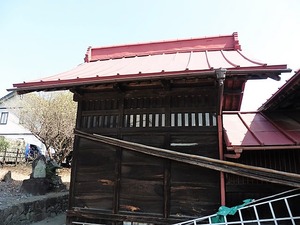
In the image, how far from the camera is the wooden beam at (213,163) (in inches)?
164

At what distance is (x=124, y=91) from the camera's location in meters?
5.82

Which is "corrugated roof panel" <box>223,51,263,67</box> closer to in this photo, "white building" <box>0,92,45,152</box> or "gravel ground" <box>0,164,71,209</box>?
"gravel ground" <box>0,164,71,209</box>

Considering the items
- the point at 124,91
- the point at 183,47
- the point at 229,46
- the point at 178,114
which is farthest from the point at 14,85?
the point at 229,46

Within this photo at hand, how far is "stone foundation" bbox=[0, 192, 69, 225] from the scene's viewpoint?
22.2 feet

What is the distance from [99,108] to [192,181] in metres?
2.87

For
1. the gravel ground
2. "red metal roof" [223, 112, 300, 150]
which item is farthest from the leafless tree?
"red metal roof" [223, 112, 300, 150]

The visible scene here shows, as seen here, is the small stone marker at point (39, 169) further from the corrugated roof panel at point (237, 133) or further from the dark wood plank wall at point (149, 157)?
the corrugated roof panel at point (237, 133)

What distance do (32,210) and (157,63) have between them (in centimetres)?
637

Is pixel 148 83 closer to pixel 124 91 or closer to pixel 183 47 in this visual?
pixel 124 91

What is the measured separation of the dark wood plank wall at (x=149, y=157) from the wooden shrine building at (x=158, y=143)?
0.07 feet

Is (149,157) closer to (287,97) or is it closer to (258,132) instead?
(258,132)

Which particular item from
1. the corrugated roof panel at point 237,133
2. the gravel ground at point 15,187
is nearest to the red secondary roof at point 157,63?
the corrugated roof panel at point 237,133

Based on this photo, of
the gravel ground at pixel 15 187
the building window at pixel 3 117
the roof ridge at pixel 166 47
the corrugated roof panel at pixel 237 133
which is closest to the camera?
the corrugated roof panel at pixel 237 133

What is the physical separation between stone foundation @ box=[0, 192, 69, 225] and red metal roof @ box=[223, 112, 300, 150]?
6.42 meters
